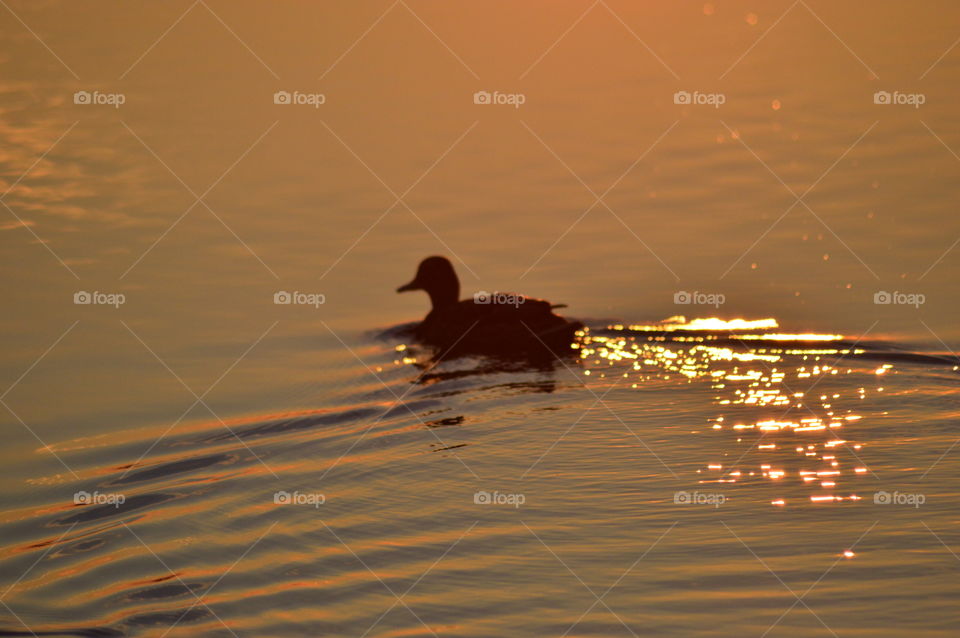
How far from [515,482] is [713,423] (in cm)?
178

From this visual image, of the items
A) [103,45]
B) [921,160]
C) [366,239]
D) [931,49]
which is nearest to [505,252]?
[366,239]

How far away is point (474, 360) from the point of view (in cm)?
1232

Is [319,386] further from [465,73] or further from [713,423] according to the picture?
[465,73]

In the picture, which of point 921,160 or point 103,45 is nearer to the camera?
point 921,160

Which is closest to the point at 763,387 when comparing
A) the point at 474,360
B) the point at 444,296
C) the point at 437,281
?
the point at 474,360

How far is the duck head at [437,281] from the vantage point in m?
13.2

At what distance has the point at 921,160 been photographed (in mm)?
16016

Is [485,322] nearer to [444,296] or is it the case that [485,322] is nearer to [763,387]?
[444,296]

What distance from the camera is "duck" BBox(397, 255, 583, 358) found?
1199 cm

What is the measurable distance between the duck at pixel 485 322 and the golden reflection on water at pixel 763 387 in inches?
15.0

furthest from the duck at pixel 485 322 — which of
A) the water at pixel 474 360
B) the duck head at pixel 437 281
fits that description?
the water at pixel 474 360

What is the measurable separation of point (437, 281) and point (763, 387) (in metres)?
3.91

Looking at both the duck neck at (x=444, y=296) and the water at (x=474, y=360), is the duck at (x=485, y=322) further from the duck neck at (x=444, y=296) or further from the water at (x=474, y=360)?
the water at (x=474, y=360)

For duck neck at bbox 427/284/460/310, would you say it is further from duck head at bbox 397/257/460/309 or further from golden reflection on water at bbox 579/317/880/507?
golden reflection on water at bbox 579/317/880/507
